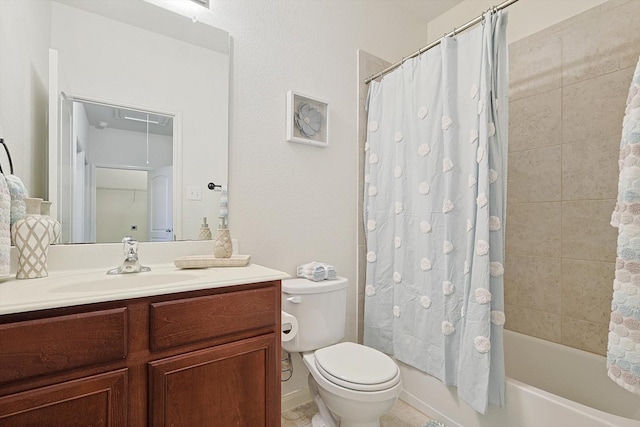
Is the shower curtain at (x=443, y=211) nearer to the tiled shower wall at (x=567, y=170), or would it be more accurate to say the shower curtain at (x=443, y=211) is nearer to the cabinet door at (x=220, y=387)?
the tiled shower wall at (x=567, y=170)

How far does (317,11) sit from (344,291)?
1707mm

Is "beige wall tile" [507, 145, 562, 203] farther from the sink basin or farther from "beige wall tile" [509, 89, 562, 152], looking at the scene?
the sink basin

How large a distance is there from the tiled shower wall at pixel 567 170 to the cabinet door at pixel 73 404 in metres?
2.10

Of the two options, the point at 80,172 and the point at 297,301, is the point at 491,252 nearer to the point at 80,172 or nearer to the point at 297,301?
the point at 297,301

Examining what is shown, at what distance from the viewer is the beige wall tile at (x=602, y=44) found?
1.56 metres

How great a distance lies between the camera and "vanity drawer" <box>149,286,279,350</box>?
97cm

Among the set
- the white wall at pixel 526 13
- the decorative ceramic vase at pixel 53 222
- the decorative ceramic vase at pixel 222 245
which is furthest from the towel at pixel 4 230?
the white wall at pixel 526 13

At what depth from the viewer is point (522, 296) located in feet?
6.43

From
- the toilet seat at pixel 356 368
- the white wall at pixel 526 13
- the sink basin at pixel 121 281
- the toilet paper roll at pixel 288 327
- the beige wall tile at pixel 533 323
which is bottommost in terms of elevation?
the toilet seat at pixel 356 368

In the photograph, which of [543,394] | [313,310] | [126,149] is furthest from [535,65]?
[126,149]

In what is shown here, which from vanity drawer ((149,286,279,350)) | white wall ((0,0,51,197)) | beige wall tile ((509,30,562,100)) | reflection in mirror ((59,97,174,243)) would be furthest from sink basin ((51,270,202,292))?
beige wall tile ((509,30,562,100))

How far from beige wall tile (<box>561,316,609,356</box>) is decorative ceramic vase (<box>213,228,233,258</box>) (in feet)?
6.12

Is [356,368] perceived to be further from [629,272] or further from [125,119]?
[125,119]

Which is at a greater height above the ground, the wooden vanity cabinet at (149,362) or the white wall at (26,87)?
the white wall at (26,87)
